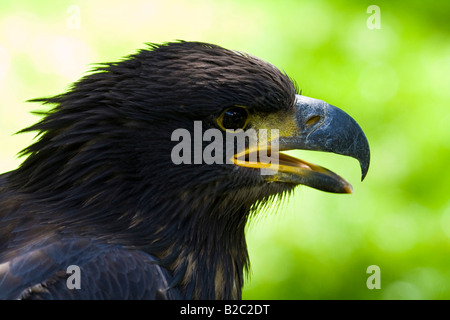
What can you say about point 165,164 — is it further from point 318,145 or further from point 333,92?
point 333,92

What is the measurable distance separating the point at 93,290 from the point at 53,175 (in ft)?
2.42

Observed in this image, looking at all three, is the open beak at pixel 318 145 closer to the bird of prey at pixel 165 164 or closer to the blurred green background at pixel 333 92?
the bird of prey at pixel 165 164

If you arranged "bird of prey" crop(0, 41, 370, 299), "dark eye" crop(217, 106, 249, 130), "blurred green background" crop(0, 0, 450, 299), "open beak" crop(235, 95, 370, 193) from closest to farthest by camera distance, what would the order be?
"bird of prey" crop(0, 41, 370, 299) → "dark eye" crop(217, 106, 249, 130) → "open beak" crop(235, 95, 370, 193) → "blurred green background" crop(0, 0, 450, 299)

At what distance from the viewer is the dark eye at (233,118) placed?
3556 mm

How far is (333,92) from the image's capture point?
6582mm

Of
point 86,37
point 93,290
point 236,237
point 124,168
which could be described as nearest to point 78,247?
point 93,290

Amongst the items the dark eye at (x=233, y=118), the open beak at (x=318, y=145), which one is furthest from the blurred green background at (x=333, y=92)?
the dark eye at (x=233, y=118)

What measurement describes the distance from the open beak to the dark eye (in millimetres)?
161

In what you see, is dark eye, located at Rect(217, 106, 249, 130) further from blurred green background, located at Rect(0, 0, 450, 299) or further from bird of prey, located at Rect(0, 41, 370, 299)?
blurred green background, located at Rect(0, 0, 450, 299)

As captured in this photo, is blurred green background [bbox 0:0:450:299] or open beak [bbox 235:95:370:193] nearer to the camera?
open beak [bbox 235:95:370:193]

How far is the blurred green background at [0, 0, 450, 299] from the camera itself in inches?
236

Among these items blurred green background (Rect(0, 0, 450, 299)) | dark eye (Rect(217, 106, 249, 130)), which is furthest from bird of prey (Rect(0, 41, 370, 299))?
blurred green background (Rect(0, 0, 450, 299))

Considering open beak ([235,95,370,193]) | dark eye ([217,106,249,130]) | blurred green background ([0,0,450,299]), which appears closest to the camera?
dark eye ([217,106,249,130])

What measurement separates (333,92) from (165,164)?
338 cm
